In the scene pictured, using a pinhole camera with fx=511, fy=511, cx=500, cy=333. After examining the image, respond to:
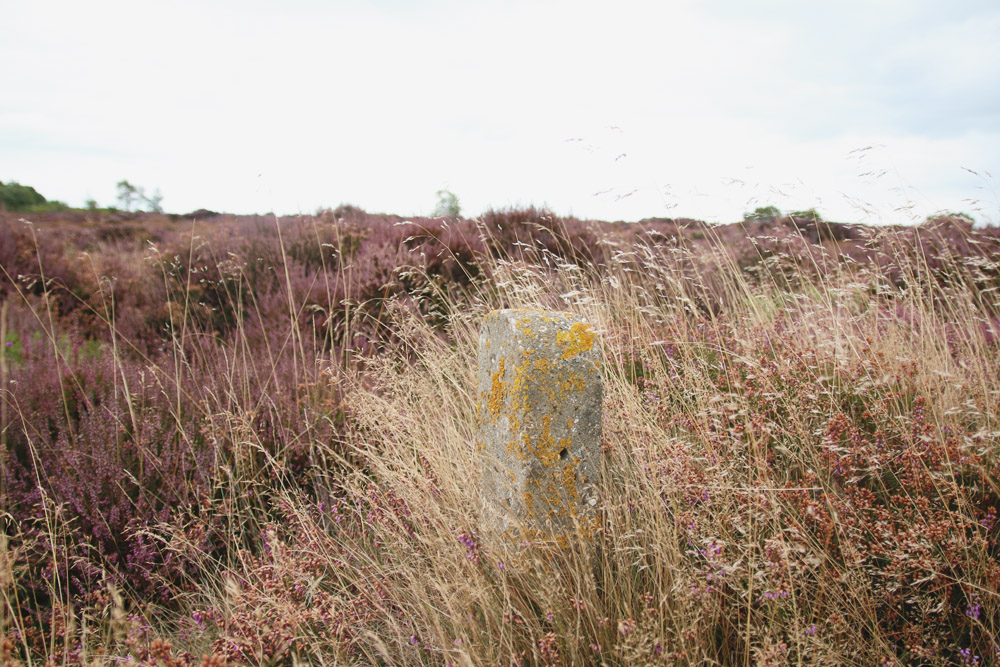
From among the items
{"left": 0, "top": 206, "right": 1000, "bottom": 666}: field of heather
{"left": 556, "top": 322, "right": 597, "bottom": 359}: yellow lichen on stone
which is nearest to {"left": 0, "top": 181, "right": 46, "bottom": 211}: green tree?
{"left": 0, "top": 206, "right": 1000, "bottom": 666}: field of heather

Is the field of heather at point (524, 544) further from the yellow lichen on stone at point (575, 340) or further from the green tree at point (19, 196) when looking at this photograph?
the green tree at point (19, 196)

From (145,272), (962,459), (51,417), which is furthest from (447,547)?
(145,272)

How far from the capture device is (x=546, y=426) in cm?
161

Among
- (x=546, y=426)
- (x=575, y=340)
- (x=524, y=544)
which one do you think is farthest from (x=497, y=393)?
(x=524, y=544)

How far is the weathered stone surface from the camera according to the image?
1613 mm

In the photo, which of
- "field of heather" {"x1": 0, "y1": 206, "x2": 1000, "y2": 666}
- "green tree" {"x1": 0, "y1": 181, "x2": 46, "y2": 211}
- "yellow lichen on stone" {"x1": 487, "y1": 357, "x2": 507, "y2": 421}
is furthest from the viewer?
"green tree" {"x1": 0, "y1": 181, "x2": 46, "y2": 211}

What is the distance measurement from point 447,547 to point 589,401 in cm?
72

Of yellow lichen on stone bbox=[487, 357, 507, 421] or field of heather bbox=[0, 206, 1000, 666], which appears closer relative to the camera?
field of heather bbox=[0, 206, 1000, 666]

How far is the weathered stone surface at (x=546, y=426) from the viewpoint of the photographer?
161 centimetres

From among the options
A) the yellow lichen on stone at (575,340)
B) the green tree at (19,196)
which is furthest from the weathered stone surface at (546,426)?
the green tree at (19,196)

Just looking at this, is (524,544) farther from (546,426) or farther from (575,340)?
(575,340)

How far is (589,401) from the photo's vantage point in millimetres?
1674

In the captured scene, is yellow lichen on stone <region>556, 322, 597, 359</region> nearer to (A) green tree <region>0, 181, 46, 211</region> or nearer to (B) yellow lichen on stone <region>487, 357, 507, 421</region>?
(B) yellow lichen on stone <region>487, 357, 507, 421</region>

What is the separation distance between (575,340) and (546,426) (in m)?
0.29
